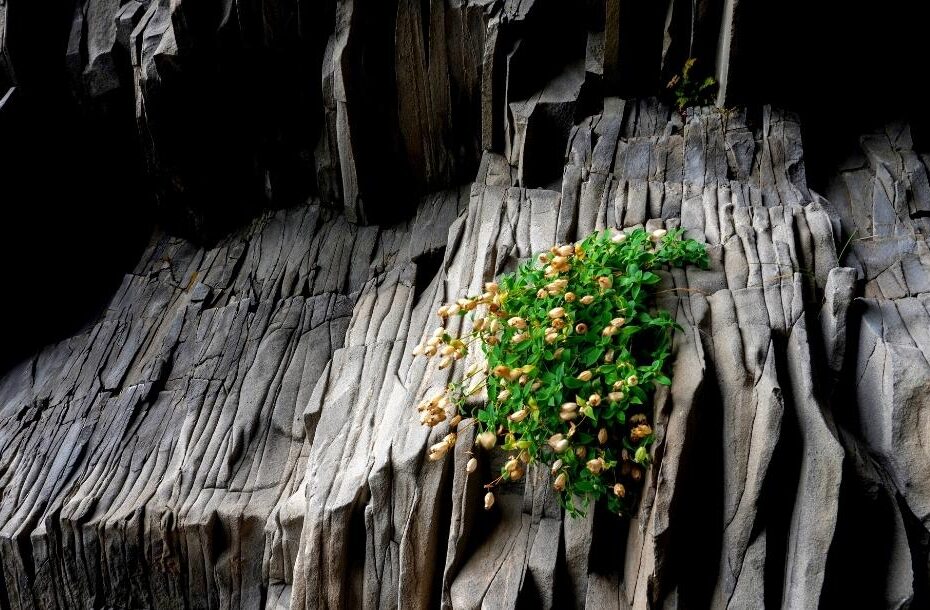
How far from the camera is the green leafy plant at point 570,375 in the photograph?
263 cm

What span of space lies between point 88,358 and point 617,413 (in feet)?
17.8

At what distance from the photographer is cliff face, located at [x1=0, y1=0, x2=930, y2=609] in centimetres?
260

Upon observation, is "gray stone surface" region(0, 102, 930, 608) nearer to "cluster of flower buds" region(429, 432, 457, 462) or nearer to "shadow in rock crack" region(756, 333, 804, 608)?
"shadow in rock crack" region(756, 333, 804, 608)

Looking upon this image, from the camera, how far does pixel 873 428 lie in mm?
2730

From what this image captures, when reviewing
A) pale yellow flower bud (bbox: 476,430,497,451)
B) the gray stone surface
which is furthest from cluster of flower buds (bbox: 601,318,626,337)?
pale yellow flower bud (bbox: 476,430,497,451)

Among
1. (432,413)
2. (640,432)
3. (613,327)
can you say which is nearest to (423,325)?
(432,413)

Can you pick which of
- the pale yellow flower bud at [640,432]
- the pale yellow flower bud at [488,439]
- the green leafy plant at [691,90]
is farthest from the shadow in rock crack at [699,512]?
the green leafy plant at [691,90]

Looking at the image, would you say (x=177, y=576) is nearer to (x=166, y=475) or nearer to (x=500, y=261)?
(x=166, y=475)

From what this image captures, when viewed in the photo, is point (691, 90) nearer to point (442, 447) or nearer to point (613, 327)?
point (613, 327)

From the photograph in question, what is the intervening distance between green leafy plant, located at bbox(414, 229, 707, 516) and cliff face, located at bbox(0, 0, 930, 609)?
132mm

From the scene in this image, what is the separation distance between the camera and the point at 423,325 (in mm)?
3994

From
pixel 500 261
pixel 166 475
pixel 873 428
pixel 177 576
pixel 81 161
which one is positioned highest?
pixel 81 161

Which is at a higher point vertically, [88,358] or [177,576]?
[88,358]

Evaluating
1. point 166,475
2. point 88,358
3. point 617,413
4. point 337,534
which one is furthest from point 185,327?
point 617,413
